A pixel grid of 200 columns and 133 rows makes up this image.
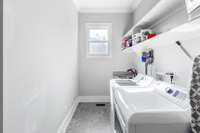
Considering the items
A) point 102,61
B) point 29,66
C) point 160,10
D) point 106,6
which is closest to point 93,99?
point 102,61

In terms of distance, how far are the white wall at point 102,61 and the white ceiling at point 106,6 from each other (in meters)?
0.13

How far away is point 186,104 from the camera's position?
3.60ft

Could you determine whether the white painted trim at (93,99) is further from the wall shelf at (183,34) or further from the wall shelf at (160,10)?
the wall shelf at (183,34)

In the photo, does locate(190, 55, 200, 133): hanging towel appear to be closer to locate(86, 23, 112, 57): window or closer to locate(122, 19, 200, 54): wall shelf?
locate(122, 19, 200, 54): wall shelf

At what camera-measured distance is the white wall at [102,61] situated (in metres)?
A: 3.82

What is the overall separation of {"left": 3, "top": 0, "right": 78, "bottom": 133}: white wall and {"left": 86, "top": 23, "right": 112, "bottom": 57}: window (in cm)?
214

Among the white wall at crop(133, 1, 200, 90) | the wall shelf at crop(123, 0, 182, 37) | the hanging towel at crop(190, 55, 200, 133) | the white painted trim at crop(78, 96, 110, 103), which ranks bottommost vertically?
the white painted trim at crop(78, 96, 110, 103)

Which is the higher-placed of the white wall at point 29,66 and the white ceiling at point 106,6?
the white ceiling at point 106,6

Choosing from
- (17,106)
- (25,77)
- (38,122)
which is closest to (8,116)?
(17,106)

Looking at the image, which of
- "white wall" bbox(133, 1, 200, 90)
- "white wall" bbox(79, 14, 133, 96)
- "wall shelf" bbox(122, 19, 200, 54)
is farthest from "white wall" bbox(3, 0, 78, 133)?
"white wall" bbox(79, 14, 133, 96)

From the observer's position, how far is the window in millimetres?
3848

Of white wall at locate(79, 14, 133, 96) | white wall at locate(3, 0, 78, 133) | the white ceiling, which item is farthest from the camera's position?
white wall at locate(79, 14, 133, 96)

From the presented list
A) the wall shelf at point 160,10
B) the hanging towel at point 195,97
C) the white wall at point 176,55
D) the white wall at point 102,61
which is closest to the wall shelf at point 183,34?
the white wall at point 176,55

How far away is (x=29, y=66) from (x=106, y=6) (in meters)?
3.02
